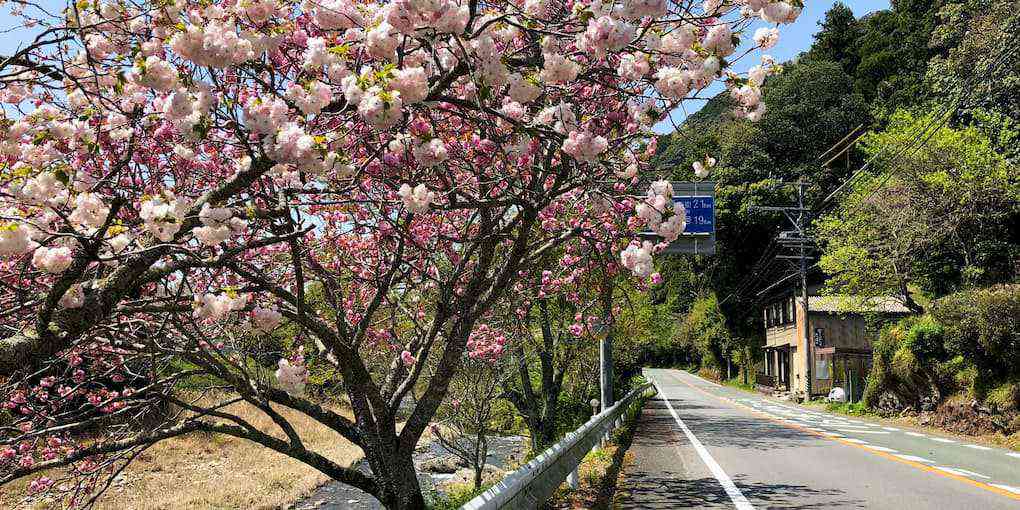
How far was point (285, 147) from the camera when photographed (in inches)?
148

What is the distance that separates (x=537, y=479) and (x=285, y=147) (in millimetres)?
4005

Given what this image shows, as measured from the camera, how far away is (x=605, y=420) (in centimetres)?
1381

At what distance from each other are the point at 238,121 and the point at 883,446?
50.5 ft

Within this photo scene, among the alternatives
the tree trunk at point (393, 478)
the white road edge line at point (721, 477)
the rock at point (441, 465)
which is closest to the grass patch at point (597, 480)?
the white road edge line at point (721, 477)

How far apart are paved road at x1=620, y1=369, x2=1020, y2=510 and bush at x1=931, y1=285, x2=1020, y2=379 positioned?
3273 millimetres

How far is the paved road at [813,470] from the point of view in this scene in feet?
29.4

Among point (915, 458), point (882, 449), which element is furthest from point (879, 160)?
point (915, 458)

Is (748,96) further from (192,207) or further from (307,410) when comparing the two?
(307,410)

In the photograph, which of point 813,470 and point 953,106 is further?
point 953,106

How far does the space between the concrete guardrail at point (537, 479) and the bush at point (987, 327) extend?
15017mm

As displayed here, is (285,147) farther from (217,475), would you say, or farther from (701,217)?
(217,475)

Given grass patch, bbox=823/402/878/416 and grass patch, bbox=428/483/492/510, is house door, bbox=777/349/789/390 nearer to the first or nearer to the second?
grass patch, bbox=823/402/878/416

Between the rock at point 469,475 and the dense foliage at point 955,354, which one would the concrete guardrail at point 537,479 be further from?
the dense foliage at point 955,354

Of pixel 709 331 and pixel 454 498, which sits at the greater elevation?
pixel 709 331
